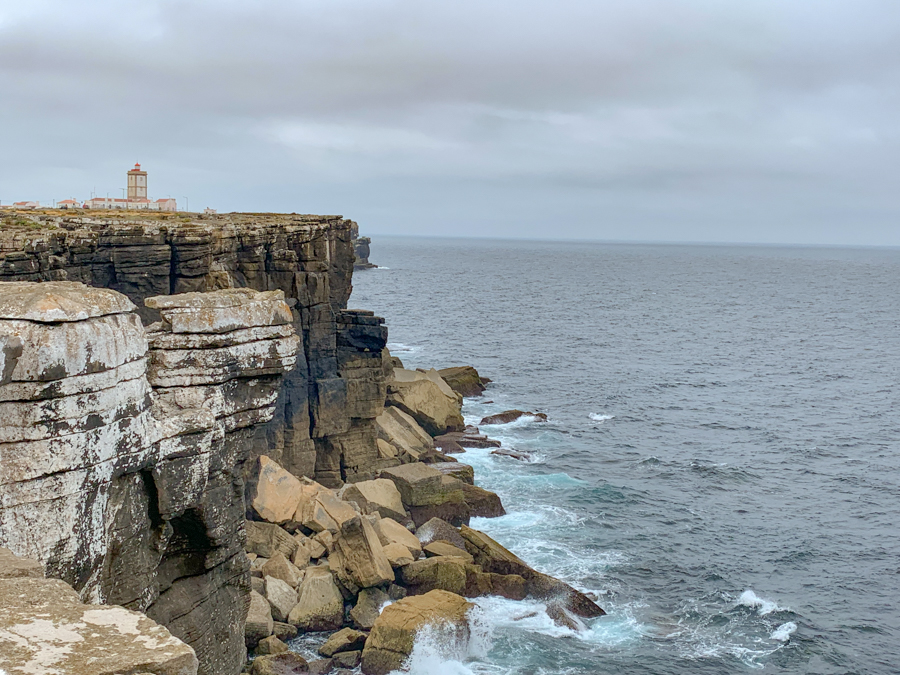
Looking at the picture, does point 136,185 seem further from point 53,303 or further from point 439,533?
point 53,303

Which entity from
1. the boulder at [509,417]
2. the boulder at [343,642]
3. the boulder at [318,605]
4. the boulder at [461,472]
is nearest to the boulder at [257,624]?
the boulder at [318,605]

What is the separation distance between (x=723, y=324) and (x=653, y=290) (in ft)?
221

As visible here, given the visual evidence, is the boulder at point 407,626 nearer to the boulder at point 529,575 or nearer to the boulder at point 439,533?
the boulder at point 529,575

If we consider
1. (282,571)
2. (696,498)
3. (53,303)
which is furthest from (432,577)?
(53,303)

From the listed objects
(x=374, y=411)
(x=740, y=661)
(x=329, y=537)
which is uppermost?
(x=374, y=411)

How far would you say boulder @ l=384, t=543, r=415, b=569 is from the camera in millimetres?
33812

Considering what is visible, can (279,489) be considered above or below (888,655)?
above

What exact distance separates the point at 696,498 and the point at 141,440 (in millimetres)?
41051

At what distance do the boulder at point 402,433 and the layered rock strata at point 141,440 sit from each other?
103 ft

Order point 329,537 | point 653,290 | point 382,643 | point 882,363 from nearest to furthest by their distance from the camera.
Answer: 1. point 382,643
2. point 329,537
3. point 882,363
4. point 653,290

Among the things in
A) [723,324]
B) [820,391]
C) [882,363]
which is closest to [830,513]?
[820,391]

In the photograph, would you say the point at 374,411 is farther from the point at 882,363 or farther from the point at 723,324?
the point at 723,324

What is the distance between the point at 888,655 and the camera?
3228 centimetres

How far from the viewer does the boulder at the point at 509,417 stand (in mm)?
63744
